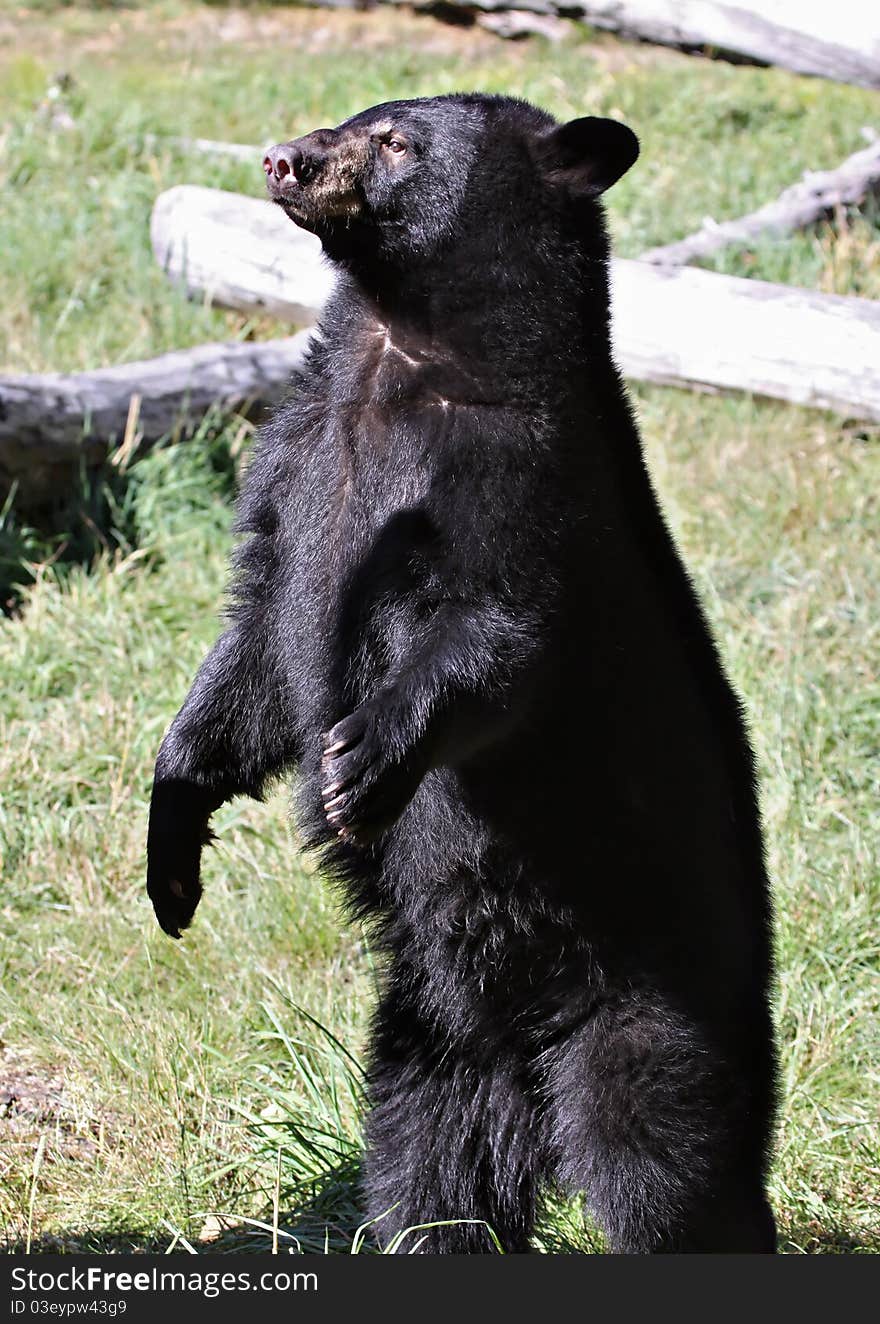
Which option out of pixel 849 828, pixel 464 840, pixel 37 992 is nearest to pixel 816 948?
pixel 849 828

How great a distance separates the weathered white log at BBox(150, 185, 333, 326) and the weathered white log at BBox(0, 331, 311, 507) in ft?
1.65

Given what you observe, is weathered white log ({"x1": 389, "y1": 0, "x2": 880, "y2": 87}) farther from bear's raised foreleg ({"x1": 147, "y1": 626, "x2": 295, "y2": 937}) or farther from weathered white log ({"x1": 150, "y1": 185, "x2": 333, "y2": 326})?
bear's raised foreleg ({"x1": 147, "y1": 626, "x2": 295, "y2": 937})

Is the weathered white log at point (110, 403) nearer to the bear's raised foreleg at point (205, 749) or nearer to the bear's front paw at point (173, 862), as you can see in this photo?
the bear's raised foreleg at point (205, 749)

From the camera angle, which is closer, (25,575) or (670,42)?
(25,575)

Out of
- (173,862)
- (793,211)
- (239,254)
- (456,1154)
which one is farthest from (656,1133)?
(793,211)

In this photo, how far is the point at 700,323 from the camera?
21.3ft

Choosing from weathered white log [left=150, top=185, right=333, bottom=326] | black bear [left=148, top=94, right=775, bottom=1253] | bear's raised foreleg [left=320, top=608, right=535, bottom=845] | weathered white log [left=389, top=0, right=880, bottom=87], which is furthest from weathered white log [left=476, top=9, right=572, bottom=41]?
bear's raised foreleg [left=320, top=608, right=535, bottom=845]

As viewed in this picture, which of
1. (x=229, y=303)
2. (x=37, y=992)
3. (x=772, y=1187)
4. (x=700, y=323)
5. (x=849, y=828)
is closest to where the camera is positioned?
(x=772, y=1187)

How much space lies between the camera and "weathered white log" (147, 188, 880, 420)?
615 cm

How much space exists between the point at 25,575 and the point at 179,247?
2275 millimetres

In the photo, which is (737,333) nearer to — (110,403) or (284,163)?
(110,403)

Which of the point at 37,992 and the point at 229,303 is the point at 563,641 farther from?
the point at 229,303

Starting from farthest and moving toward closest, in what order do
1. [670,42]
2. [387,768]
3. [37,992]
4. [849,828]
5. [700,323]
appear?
1. [670,42]
2. [700,323]
3. [849,828]
4. [37,992]
5. [387,768]

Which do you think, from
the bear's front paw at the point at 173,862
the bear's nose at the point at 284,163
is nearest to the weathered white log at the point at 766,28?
the bear's nose at the point at 284,163
